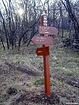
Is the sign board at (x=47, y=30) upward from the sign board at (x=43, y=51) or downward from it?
upward

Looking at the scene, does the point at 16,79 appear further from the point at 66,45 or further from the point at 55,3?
the point at 55,3

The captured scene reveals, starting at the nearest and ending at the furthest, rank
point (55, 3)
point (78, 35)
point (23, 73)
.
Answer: point (23, 73) → point (78, 35) → point (55, 3)

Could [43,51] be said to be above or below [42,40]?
→ below

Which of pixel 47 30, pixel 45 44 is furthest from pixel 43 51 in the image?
pixel 47 30

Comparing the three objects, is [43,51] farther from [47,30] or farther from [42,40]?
[47,30]

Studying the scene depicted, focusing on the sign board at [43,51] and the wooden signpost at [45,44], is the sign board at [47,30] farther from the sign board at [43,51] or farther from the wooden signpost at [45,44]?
the sign board at [43,51]

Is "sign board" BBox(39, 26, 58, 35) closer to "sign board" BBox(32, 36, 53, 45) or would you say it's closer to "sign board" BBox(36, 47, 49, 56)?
"sign board" BBox(32, 36, 53, 45)

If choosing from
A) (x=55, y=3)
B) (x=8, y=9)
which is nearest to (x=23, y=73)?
(x=8, y=9)

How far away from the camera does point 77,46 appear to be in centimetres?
1816


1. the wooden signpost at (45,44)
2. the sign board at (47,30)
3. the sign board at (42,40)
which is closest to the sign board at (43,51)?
the wooden signpost at (45,44)

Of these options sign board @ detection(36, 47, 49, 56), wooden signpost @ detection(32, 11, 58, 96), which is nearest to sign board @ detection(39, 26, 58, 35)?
wooden signpost @ detection(32, 11, 58, 96)

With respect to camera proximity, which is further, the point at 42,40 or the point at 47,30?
the point at 47,30

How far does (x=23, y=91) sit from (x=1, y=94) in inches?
24.5

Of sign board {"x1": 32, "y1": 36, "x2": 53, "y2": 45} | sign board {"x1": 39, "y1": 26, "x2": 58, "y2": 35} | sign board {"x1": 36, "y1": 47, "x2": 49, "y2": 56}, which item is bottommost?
sign board {"x1": 36, "y1": 47, "x2": 49, "y2": 56}
